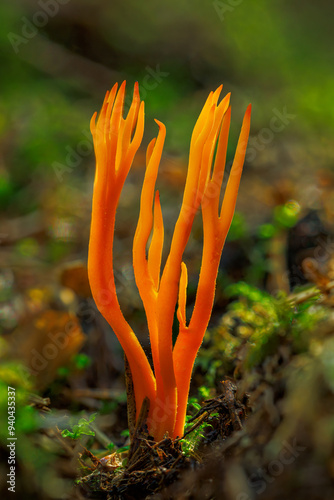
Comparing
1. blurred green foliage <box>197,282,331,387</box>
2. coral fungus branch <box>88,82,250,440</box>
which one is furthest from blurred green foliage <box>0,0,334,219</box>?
coral fungus branch <box>88,82,250,440</box>

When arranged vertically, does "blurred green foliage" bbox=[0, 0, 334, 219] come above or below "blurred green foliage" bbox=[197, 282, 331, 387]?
above

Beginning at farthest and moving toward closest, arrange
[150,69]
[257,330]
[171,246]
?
1. [150,69]
2. [257,330]
3. [171,246]

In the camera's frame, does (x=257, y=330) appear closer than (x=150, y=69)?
Yes

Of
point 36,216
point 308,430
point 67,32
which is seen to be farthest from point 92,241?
point 67,32

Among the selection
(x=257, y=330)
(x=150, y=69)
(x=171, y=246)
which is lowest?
(x=257, y=330)

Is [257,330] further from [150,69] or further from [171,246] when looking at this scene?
[150,69]

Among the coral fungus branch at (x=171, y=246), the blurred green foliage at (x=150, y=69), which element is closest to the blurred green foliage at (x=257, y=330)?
the coral fungus branch at (x=171, y=246)

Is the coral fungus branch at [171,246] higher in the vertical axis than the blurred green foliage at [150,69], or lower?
lower

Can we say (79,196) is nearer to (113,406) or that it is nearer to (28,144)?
(28,144)

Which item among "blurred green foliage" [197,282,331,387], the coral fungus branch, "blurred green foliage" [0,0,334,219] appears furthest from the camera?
"blurred green foliage" [0,0,334,219]

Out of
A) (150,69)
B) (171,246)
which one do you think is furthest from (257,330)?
(150,69)

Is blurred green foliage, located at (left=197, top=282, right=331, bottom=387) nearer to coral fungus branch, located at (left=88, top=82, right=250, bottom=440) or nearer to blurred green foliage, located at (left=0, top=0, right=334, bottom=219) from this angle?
coral fungus branch, located at (left=88, top=82, right=250, bottom=440)

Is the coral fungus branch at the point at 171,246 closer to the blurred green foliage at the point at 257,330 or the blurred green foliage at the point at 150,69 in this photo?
the blurred green foliage at the point at 257,330
